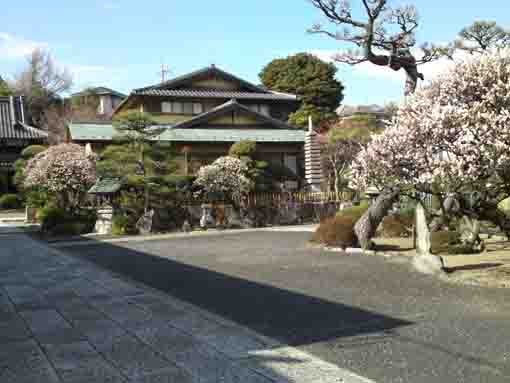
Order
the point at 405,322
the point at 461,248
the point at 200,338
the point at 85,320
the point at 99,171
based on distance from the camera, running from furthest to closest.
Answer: the point at 99,171
the point at 461,248
the point at 85,320
the point at 405,322
the point at 200,338

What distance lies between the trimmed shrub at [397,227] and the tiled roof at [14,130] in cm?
2640

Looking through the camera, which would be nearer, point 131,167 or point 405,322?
point 405,322

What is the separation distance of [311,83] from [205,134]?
64.0ft

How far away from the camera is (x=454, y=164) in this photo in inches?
300

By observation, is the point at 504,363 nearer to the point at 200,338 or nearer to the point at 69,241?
the point at 200,338

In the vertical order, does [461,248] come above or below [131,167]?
below

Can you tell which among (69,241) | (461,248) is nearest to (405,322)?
(461,248)

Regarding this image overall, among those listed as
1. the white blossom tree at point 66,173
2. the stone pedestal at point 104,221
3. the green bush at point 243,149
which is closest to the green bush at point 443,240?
the stone pedestal at point 104,221

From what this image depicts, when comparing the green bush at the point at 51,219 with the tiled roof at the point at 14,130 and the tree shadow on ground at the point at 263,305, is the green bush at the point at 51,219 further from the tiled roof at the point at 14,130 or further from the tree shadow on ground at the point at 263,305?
the tiled roof at the point at 14,130

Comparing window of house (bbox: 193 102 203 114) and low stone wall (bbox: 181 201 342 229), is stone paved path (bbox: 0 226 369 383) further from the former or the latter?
window of house (bbox: 193 102 203 114)

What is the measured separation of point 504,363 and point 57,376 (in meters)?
3.74

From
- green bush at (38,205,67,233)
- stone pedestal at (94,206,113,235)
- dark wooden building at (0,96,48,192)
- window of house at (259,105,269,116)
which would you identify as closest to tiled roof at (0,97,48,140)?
dark wooden building at (0,96,48,192)

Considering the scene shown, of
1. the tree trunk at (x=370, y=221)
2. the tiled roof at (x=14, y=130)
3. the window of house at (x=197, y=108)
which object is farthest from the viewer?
the tiled roof at (x=14, y=130)

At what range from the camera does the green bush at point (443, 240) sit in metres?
11.6
